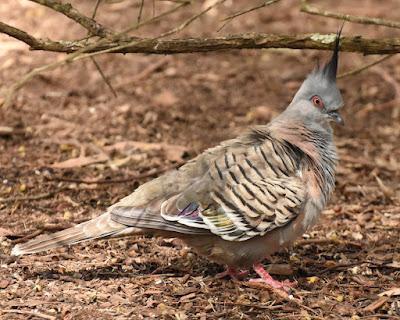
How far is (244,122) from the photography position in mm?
8836

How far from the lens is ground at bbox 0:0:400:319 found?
5.22 meters

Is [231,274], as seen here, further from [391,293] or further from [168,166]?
[168,166]

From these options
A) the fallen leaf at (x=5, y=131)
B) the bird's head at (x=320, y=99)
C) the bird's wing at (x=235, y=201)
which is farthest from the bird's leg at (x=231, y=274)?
the fallen leaf at (x=5, y=131)

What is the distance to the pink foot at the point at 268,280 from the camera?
5.45 m

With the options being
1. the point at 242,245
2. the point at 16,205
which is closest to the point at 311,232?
the point at 242,245

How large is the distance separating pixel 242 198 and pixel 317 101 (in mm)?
1169

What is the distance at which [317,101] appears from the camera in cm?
602

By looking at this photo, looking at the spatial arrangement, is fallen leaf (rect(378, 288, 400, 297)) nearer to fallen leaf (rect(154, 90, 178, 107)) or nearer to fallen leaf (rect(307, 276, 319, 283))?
fallen leaf (rect(307, 276, 319, 283))

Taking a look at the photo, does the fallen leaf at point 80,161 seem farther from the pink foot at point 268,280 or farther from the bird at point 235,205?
the pink foot at point 268,280

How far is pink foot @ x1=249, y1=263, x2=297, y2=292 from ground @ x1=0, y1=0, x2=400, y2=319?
0.07 m

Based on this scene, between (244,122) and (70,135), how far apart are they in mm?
2035

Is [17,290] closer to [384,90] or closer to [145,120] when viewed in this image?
[145,120]

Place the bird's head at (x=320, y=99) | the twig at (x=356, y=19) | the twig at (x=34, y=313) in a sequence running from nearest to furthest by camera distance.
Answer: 1. the twig at (x=34, y=313)
2. the twig at (x=356, y=19)
3. the bird's head at (x=320, y=99)

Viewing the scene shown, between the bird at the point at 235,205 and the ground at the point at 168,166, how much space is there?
0.29m
